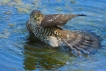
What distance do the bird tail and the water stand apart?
178mm

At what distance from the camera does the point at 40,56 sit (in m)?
7.38

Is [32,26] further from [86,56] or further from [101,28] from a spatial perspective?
[101,28]

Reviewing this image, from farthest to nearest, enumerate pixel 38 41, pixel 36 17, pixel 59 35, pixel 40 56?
pixel 38 41 < pixel 59 35 < pixel 36 17 < pixel 40 56

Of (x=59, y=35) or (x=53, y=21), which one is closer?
(x=53, y=21)

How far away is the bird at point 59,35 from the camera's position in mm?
7602

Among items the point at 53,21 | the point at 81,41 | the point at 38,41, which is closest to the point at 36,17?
the point at 53,21

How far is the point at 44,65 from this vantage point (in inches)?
274

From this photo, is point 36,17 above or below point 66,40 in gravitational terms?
above

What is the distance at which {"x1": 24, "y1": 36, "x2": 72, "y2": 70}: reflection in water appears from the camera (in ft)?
22.9

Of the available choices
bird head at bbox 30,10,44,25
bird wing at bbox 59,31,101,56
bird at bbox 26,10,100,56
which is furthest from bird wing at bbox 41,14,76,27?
bird wing at bbox 59,31,101,56

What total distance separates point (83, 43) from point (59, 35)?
574mm

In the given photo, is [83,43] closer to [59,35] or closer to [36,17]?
Result: [59,35]

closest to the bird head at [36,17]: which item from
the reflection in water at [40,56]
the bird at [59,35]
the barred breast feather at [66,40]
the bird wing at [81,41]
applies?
the bird at [59,35]

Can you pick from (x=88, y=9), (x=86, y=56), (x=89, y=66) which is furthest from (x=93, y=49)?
(x=88, y=9)
